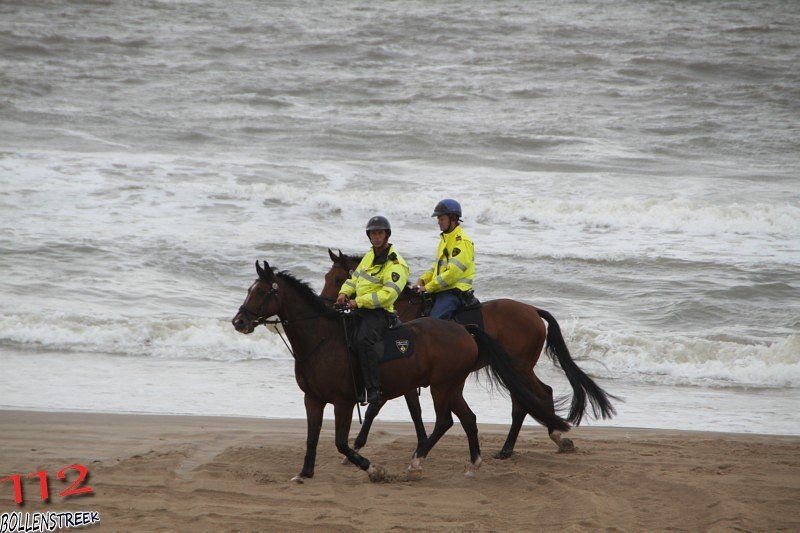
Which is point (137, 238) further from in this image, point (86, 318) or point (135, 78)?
point (135, 78)

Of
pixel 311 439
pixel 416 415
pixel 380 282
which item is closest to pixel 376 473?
pixel 311 439

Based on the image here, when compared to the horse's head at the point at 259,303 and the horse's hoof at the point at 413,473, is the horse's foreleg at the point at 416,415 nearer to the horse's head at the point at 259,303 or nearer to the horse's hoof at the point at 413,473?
the horse's hoof at the point at 413,473

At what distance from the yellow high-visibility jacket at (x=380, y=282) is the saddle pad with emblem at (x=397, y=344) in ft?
0.86

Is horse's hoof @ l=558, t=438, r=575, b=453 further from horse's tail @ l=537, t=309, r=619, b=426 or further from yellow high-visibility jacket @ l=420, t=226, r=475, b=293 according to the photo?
yellow high-visibility jacket @ l=420, t=226, r=475, b=293

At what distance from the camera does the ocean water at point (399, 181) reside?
1260 centimetres

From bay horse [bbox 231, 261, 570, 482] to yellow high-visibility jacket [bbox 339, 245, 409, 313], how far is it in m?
0.32

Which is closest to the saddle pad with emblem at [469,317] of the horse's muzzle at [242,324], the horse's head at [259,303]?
the horse's head at [259,303]

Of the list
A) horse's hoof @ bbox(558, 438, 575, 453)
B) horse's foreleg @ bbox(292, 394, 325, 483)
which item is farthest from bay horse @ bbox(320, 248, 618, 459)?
horse's foreleg @ bbox(292, 394, 325, 483)

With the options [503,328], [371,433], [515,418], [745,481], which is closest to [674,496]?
[745,481]

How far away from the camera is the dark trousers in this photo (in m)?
7.42

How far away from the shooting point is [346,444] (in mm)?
7332

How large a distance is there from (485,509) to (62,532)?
3085 millimetres

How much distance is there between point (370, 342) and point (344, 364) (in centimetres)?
30

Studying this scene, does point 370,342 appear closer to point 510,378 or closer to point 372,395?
point 372,395
